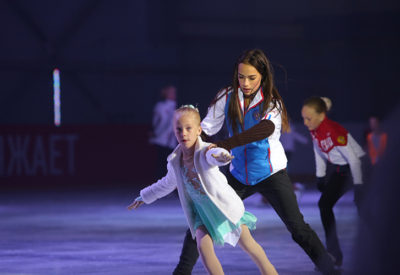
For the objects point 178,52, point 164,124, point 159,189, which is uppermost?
point 178,52

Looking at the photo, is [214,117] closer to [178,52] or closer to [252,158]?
[252,158]

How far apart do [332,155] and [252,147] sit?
5.11ft

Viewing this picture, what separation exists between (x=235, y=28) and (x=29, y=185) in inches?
364

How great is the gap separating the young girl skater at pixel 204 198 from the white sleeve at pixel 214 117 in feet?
1.81

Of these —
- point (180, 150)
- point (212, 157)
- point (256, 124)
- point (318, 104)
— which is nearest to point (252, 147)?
point (256, 124)

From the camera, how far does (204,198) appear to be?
5062 mm

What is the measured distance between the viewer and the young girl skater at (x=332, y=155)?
689 centimetres

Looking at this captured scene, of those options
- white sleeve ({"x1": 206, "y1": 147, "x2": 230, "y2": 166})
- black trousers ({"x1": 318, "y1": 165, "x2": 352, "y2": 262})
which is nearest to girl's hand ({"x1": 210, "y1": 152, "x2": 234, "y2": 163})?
white sleeve ({"x1": 206, "y1": 147, "x2": 230, "y2": 166})

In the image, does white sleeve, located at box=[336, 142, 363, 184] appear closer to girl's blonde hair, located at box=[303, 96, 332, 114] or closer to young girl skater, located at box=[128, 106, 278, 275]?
girl's blonde hair, located at box=[303, 96, 332, 114]

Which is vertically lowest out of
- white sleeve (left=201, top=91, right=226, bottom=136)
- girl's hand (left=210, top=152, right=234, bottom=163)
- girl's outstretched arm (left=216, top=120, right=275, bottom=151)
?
girl's hand (left=210, top=152, right=234, bottom=163)

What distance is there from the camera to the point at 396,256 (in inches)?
118

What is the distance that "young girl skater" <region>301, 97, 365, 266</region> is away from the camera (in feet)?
22.6

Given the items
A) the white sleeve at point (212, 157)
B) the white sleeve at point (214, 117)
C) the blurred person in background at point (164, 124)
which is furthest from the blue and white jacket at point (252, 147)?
the blurred person in background at point (164, 124)

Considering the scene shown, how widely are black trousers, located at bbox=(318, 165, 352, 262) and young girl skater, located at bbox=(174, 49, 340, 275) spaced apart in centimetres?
116
